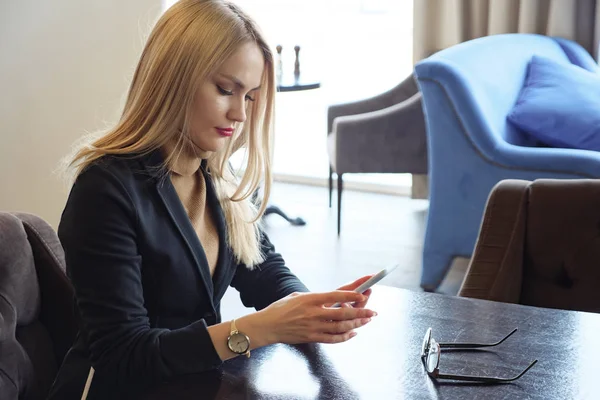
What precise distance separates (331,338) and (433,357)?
17cm

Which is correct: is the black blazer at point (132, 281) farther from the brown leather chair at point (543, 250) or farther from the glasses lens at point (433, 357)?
the brown leather chair at point (543, 250)

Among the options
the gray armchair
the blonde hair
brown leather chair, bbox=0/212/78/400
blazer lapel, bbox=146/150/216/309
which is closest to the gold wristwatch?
blazer lapel, bbox=146/150/216/309

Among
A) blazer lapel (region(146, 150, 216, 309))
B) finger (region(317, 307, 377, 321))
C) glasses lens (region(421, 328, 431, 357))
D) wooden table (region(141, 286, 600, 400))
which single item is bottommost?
wooden table (region(141, 286, 600, 400))

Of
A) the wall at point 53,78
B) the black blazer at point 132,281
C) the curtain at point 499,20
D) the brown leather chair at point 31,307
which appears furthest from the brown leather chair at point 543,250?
the curtain at point 499,20

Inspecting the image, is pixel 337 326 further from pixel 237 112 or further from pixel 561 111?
pixel 561 111

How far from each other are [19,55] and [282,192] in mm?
2411

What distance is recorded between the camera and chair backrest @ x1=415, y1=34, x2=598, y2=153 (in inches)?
137

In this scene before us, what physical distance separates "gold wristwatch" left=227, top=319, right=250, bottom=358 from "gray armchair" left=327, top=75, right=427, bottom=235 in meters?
3.42

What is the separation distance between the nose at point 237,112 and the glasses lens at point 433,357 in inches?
21.4

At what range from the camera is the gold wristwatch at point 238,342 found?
4.62ft

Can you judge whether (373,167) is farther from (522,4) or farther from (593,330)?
(593,330)

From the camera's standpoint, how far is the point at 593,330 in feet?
5.10

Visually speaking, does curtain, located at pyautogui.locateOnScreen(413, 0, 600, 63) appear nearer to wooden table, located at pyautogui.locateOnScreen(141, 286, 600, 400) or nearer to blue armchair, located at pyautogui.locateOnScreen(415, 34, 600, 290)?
blue armchair, located at pyautogui.locateOnScreen(415, 34, 600, 290)

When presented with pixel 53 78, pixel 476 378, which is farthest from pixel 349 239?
pixel 476 378
